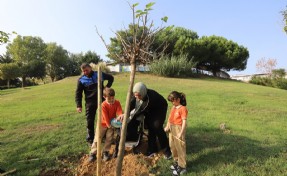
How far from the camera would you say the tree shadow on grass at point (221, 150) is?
5.32 meters

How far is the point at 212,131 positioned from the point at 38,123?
19.3 feet

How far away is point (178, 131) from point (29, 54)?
50.7 meters

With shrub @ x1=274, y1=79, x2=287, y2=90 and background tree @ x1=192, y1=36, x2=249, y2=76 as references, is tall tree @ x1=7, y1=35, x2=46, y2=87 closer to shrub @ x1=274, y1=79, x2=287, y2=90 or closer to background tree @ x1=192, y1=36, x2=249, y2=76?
background tree @ x1=192, y1=36, x2=249, y2=76

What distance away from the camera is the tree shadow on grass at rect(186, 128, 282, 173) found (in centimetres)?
532

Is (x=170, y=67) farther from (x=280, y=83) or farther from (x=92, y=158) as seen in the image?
(x=92, y=158)

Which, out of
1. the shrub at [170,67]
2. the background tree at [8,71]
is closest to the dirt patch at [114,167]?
the shrub at [170,67]

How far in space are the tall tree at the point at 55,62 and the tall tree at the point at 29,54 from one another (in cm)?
132

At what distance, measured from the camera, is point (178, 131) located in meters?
5.12

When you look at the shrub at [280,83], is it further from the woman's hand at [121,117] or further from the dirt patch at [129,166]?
the woman's hand at [121,117]

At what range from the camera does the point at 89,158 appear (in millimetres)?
5441

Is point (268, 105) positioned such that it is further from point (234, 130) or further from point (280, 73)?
point (280, 73)

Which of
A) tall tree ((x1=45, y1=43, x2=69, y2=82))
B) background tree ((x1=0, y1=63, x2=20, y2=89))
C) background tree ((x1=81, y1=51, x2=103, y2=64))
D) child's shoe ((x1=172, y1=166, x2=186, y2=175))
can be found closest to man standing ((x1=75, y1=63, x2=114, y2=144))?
child's shoe ((x1=172, y1=166, x2=186, y2=175))

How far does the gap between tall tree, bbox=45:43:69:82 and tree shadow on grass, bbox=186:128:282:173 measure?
46642 millimetres

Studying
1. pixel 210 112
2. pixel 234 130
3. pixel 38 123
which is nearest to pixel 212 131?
pixel 234 130
